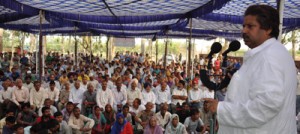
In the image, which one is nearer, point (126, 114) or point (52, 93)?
point (126, 114)

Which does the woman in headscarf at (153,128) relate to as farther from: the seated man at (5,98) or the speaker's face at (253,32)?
the speaker's face at (253,32)

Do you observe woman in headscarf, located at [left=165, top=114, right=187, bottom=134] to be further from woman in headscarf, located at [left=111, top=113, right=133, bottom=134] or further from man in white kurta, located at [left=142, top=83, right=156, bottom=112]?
man in white kurta, located at [left=142, top=83, right=156, bottom=112]

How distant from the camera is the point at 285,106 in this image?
1.17 meters

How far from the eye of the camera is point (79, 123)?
590 centimetres

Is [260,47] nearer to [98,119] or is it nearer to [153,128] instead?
[153,128]

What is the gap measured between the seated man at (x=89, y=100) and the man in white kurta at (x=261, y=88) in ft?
20.3

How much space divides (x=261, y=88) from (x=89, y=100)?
6.51 meters

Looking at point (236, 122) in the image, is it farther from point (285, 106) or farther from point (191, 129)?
point (191, 129)

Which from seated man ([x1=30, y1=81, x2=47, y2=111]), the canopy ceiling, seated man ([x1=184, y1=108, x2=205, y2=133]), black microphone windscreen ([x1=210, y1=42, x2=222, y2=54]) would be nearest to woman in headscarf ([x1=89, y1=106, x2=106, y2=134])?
seated man ([x1=184, y1=108, x2=205, y2=133])

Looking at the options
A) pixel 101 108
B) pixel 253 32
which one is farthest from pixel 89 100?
pixel 253 32

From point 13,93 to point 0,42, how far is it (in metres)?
19.1

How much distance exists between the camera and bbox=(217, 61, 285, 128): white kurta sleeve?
1059 millimetres

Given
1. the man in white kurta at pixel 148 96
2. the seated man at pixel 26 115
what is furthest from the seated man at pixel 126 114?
the seated man at pixel 26 115

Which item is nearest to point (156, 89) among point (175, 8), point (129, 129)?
point (175, 8)
